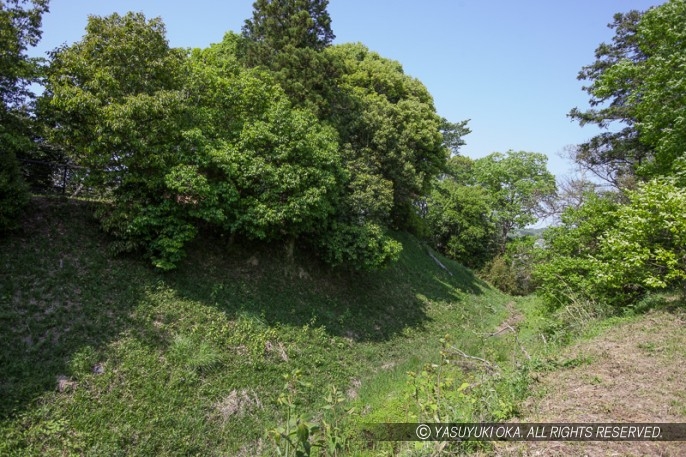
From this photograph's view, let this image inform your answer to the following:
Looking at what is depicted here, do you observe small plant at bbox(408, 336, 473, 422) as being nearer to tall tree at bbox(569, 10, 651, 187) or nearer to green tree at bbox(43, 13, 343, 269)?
green tree at bbox(43, 13, 343, 269)

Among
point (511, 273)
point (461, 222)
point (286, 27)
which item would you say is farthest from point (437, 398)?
point (511, 273)

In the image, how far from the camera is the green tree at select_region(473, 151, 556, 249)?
32.8 meters

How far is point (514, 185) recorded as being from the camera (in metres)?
33.2

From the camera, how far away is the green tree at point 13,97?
30.2ft

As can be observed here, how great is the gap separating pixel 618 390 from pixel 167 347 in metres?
9.08

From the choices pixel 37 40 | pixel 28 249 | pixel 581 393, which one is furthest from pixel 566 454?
pixel 37 40

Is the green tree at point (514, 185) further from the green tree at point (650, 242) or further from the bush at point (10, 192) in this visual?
the bush at point (10, 192)

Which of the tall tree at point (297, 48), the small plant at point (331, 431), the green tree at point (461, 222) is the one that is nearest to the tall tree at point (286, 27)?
the tall tree at point (297, 48)

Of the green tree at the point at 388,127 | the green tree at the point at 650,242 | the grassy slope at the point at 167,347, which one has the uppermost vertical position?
the green tree at the point at 388,127

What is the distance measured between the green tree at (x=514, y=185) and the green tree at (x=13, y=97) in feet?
104

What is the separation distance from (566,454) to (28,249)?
39.6 feet

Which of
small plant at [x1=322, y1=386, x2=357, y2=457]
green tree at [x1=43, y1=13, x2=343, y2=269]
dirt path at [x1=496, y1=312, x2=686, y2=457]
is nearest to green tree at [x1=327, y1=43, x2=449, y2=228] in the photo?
green tree at [x1=43, y1=13, x2=343, y2=269]

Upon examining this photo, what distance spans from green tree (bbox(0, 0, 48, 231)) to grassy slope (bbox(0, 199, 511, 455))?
3.55ft

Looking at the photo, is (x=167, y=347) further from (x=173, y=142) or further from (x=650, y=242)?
(x=650, y=242)
